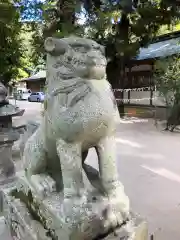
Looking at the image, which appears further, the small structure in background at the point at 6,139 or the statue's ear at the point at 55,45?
the small structure in background at the point at 6,139

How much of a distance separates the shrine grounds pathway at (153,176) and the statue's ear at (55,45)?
0.80 meters

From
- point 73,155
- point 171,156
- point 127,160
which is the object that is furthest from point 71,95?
point 171,156

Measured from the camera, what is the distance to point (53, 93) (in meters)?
0.90

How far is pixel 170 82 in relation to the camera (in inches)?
200

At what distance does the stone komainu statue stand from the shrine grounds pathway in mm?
680

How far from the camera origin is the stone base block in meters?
0.92

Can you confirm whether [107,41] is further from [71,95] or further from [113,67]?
[71,95]

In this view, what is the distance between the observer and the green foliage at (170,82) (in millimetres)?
5051

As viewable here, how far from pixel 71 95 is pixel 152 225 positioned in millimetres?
1176

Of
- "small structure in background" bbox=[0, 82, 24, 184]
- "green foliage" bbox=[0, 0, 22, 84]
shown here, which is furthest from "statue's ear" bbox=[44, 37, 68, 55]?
"green foliage" bbox=[0, 0, 22, 84]

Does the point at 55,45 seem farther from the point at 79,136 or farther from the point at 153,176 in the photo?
the point at 153,176

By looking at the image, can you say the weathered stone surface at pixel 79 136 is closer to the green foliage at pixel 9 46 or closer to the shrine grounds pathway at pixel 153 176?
the shrine grounds pathway at pixel 153 176

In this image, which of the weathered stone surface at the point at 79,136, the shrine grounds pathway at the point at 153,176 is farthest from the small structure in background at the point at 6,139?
the weathered stone surface at the point at 79,136

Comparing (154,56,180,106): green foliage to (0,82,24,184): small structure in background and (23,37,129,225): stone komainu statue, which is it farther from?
(23,37,129,225): stone komainu statue
